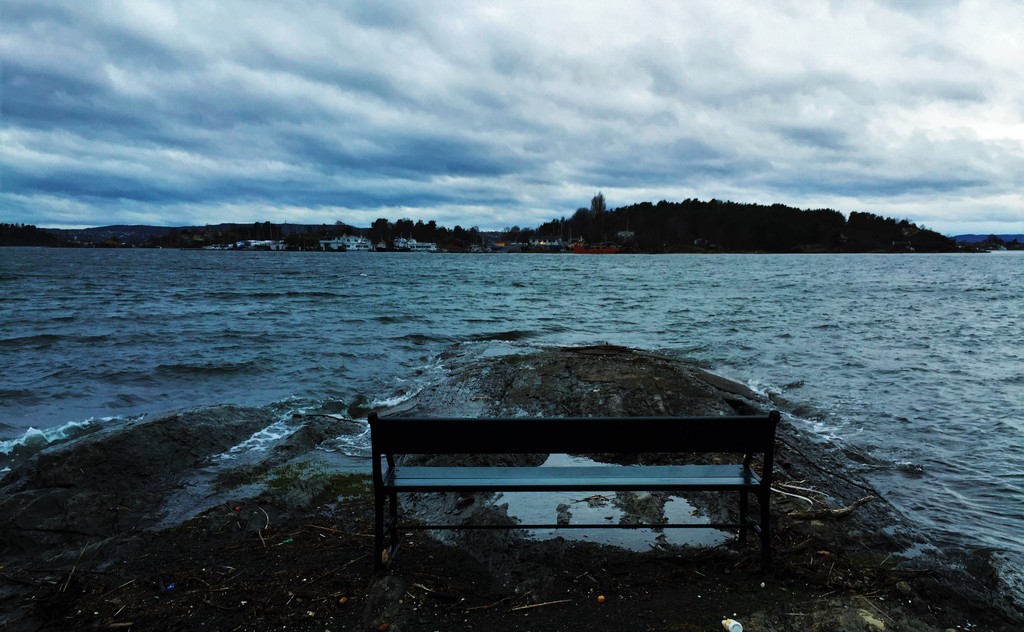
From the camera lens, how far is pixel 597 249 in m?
164

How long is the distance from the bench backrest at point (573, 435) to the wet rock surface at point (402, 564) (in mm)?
905

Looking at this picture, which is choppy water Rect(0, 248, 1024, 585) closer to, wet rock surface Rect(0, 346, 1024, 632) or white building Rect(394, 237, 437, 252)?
wet rock surface Rect(0, 346, 1024, 632)

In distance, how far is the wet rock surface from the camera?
138 inches

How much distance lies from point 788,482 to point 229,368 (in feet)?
37.9

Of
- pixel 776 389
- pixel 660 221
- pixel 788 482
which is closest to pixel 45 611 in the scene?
pixel 788 482

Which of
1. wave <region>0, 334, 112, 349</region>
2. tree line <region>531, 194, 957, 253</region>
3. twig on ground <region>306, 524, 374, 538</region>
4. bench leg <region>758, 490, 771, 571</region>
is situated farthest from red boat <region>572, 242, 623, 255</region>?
bench leg <region>758, 490, 771, 571</region>

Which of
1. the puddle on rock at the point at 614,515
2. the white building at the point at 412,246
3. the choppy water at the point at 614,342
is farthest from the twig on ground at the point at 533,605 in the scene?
the white building at the point at 412,246

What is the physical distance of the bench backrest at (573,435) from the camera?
150 inches

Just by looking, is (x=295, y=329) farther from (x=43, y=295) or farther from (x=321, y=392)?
(x=43, y=295)

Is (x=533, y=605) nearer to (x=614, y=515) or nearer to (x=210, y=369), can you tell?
(x=614, y=515)

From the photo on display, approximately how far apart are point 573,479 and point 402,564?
4.65ft

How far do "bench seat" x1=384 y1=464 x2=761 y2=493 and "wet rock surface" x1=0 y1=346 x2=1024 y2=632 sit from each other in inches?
23.9

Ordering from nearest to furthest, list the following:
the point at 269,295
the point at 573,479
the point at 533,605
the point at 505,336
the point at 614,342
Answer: the point at 533,605 → the point at 573,479 → the point at 614,342 → the point at 505,336 → the point at 269,295

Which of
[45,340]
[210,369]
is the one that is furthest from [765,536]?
[45,340]
